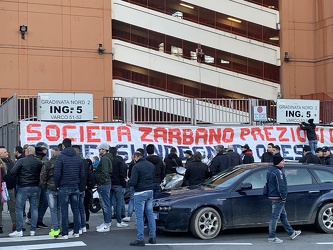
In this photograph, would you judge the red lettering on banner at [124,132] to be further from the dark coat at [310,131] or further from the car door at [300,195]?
the car door at [300,195]

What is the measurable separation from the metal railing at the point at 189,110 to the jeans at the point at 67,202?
8.45 meters

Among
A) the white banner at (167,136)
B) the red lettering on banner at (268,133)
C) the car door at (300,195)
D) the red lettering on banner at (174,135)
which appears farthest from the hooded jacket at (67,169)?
the red lettering on banner at (268,133)

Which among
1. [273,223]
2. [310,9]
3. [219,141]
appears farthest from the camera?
[310,9]

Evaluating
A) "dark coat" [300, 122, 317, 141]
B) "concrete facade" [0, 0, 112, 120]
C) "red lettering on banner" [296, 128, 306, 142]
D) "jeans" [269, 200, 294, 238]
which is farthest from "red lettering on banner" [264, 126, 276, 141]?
"concrete facade" [0, 0, 112, 120]

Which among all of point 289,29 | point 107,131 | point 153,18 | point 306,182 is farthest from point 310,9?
point 306,182

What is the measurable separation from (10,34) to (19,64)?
1.53m

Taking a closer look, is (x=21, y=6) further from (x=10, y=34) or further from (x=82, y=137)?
(x=82, y=137)

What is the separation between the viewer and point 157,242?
10.1m

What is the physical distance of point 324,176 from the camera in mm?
11234

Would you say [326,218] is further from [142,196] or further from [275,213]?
[142,196]

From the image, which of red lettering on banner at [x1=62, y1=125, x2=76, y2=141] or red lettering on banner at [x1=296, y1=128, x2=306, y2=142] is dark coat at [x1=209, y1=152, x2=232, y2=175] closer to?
red lettering on banner at [x1=62, y1=125, x2=76, y2=141]

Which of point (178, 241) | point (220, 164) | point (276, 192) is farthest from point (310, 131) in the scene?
point (178, 241)

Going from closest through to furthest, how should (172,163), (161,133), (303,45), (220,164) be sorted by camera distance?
(220,164) < (172,163) < (161,133) < (303,45)

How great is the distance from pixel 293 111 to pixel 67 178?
37.4ft
